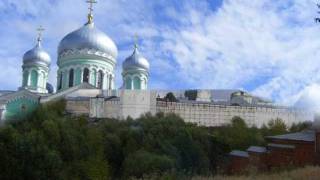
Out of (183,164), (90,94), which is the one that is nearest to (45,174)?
(183,164)

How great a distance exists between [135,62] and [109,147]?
1814 centimetres

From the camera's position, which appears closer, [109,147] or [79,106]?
[109,147]

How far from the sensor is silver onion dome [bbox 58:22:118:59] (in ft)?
123

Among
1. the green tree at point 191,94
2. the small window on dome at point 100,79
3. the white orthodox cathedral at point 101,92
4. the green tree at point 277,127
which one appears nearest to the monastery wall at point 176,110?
the white orthodox cathedral at point 101,92

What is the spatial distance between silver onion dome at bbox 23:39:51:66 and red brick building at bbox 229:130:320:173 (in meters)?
26.5

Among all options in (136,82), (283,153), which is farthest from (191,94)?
(283,153)

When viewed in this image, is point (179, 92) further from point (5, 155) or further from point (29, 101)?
point (5, 155)

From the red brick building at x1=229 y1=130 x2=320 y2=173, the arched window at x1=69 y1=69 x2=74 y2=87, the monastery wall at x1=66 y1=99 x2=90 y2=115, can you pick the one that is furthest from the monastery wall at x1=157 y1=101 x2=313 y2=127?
the red brick building at x1=229 y1=130 x2=320 y2=173

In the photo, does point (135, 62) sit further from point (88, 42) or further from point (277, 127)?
point (277, 127)

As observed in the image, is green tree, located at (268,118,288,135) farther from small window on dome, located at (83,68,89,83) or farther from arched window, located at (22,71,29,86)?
arched window, located at (22,71,29,86)

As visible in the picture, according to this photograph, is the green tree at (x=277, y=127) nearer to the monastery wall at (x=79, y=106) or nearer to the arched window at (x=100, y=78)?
the monastery wall at (x=79, y=106)

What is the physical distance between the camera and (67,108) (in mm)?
34312

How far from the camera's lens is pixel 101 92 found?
3744cm

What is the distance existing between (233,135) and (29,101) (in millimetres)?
15432
